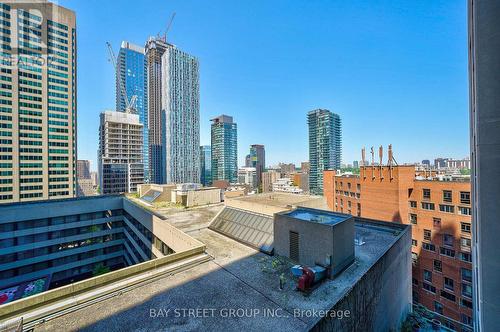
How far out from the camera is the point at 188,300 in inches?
432

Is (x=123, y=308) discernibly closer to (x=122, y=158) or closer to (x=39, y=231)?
(x=39, y=231)

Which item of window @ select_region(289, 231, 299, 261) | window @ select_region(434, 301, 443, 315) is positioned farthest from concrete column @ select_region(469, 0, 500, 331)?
window @ select_region(434, 301, 443, 315)

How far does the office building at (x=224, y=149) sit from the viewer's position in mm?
179562

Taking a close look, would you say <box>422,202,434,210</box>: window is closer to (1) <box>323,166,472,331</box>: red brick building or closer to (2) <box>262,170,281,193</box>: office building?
(1) <box>323,166,472,331</box>: red brick building

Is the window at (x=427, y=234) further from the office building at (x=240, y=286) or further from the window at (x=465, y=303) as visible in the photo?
the office building at (x=240, y=286)

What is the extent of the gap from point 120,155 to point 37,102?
34.9 metres

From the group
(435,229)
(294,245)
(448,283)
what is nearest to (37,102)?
(294,245)

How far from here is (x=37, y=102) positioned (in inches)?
2827

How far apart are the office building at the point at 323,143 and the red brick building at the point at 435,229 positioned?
352 ft

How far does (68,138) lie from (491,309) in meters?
106

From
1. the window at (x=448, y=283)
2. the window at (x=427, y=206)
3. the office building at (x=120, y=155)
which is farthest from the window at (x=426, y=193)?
the office building at (x=120, y=155)

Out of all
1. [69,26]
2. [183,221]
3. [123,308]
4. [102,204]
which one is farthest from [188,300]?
[69,26]

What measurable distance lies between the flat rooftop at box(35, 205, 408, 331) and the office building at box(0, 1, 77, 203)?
293 feet

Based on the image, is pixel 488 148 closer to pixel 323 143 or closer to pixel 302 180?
pixel 323 143
